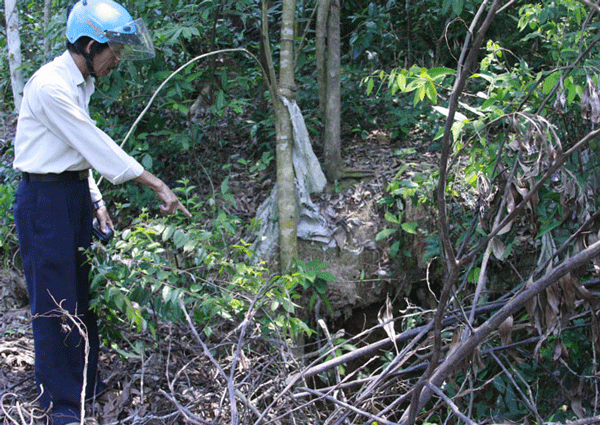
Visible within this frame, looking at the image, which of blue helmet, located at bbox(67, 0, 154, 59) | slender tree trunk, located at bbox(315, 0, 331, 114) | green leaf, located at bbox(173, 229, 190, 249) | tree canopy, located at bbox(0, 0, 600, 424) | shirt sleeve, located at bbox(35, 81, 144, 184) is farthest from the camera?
slender tree trunk, located at bbox(315, 0, 331, 114)

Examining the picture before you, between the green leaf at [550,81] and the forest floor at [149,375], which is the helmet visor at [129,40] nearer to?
the forest floor at [149,375]

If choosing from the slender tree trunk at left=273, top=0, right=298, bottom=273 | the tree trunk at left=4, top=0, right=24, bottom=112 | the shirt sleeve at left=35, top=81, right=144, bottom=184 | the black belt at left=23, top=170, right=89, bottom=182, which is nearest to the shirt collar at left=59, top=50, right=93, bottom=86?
the shirt sleeve at left=35, top=81, right=144, bottom=184

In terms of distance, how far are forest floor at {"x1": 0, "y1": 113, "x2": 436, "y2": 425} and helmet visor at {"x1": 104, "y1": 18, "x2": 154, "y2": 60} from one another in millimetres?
1529

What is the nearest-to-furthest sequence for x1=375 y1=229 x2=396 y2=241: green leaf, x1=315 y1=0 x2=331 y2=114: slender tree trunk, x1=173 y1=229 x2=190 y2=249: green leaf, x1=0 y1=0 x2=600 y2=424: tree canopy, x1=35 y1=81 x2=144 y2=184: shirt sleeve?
1. x1=0 y1=0 x2=600 y2=424: tree canopy
2. x1=35 y1=81 x2=144 y2=184: shirt sleeve
3. x1=173 y1=229 x2=190 y2=249: green leaf
4. x1=375 y1=229 x2=396 y2=241: green leaf
5. x1=315 y1=0 x2=331 y2=114: slender tree trunk

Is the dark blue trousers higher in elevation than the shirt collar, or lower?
lower

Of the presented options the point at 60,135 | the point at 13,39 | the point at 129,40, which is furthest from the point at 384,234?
the point at 13,39

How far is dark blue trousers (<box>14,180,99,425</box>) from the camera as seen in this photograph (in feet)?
9.39

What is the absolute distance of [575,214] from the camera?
2656mm

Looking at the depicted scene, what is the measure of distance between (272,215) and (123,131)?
1.69m

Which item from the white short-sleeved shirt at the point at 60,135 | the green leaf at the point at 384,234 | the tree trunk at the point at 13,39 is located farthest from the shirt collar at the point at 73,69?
the green leaf at the point at 384,234

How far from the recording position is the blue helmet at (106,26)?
285 cm

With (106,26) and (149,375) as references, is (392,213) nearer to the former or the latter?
(149,375)

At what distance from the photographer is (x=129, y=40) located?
293cm

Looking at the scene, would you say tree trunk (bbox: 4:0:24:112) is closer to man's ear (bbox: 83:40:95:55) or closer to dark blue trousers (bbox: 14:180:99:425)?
man's ear (bbox: 83:40:95:55)
